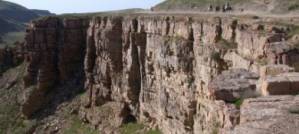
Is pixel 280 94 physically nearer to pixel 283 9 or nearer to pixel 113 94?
pixel 283 9

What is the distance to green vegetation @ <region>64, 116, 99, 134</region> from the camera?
5297 centimetres

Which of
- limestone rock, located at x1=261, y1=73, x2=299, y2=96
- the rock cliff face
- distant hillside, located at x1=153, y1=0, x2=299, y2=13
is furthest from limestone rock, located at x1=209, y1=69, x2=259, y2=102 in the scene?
distant hillside, located at x1=153, y1=0, x2=299, y2=13

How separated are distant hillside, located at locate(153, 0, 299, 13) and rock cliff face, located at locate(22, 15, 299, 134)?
20.7ft

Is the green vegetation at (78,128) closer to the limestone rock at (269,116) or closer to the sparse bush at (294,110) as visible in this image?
the limestone rock at (269,116)

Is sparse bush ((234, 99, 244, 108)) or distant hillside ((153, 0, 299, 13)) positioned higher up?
distant hillside ((153, 0, 299, 13))

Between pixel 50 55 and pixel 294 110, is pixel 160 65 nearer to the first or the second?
pixel 50 55

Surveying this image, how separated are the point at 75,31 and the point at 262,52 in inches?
1619

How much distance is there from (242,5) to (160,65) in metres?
10.7

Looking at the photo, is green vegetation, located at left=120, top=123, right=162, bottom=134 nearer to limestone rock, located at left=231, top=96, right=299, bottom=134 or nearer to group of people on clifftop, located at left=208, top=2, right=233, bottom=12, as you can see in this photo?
group of people on clifftop, located at left=208, top=2, right=233, bottom=12

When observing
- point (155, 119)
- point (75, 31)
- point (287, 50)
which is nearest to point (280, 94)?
point (287, 50)

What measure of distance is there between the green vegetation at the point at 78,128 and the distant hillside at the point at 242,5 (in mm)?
14625

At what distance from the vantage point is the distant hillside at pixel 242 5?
39.6 meters

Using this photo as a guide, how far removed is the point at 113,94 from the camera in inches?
2078

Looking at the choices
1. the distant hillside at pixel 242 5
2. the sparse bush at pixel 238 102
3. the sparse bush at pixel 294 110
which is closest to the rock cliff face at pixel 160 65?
the sparse bush at pixel 238 102
